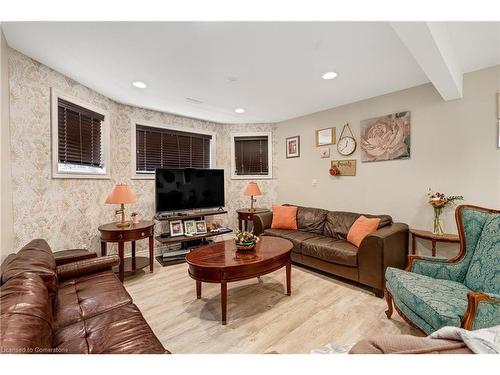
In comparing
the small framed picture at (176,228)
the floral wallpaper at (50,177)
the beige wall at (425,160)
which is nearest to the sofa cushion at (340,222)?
the beige wall at (425,160)

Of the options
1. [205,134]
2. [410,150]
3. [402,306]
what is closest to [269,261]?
[402,306]

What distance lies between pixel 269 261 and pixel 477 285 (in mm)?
1603

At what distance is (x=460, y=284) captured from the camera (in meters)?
1.77

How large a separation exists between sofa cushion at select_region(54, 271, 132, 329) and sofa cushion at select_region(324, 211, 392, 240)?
2.65 m

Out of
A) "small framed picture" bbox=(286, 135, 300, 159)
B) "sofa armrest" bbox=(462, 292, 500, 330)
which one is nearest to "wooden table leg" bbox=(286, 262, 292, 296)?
"sofa armrest" bbox=(462, 292, 500, 330)

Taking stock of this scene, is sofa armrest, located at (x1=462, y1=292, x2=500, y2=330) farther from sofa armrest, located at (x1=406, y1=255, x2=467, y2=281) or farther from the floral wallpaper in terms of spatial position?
the floral wallpaper

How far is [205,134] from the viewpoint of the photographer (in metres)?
4.46

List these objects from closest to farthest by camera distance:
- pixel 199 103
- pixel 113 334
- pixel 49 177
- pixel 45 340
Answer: pixel 45 340, pixel 113 334, pixel 49 177, pixel 199 103

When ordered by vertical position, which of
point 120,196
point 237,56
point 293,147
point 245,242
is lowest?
point 245,242

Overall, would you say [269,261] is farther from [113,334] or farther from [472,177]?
[472,177]

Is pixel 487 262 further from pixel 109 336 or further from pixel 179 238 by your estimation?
pixel 179 238

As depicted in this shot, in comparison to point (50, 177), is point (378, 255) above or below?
below

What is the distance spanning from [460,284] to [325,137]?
8.70 ft

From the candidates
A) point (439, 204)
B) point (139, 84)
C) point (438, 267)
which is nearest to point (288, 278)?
point (438, 267)
